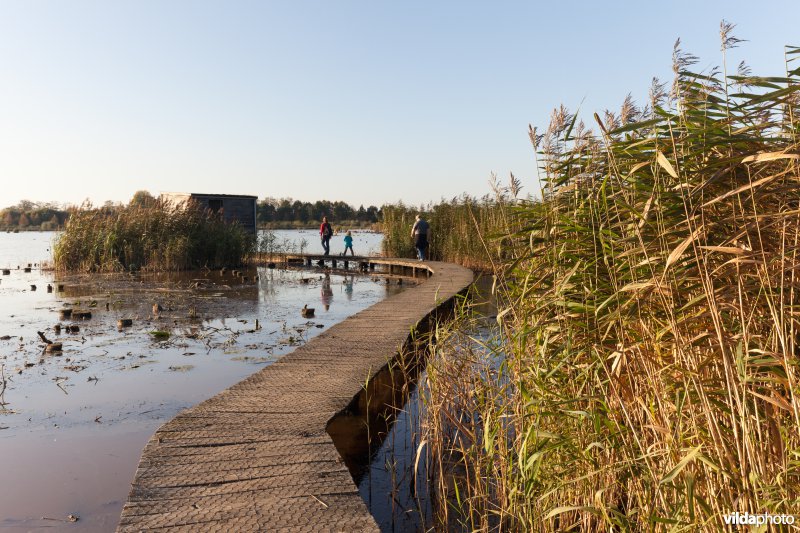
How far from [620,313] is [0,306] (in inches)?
492

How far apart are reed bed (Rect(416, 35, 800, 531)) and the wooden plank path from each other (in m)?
0.76

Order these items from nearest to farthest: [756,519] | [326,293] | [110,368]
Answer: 1. [756,519]
2. [110,368]
3. [326,293]

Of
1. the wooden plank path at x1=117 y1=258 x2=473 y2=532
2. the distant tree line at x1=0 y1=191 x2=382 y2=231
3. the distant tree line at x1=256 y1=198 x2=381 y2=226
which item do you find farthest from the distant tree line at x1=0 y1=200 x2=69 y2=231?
the wooden plank path at x1=117 y1=258 x2=473 y2=532

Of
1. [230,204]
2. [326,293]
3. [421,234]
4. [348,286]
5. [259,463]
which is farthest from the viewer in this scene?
[230,204]

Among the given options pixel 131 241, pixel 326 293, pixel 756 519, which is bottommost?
pixel 326 293

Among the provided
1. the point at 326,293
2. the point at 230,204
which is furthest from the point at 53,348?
the point at 230,204

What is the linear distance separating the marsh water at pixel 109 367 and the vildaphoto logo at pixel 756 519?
3194 millimetres

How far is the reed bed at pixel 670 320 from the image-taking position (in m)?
2.20

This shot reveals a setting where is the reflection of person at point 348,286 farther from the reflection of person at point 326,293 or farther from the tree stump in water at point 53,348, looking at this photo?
the tree stump in water at point 53,348

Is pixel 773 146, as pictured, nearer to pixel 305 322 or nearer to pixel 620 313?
pixel 620 313

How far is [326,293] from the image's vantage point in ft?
45.9

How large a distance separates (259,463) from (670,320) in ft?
7.21

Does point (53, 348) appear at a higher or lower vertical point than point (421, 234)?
lower

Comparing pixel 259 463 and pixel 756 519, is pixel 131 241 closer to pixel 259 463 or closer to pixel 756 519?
pixel 259 463
